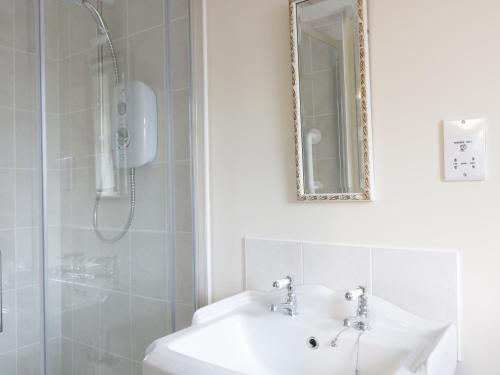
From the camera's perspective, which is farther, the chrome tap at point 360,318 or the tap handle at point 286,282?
the tap handle at point 286,282

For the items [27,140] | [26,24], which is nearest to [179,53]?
[26,24]

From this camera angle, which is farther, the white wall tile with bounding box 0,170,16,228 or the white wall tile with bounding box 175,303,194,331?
the white wall tile with bounding box 175,303,194,331

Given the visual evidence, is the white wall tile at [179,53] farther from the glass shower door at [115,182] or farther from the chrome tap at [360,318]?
the chrome tap at [360,318]

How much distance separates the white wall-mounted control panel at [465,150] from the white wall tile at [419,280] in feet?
0.74

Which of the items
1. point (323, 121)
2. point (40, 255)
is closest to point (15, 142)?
point (40, 255)

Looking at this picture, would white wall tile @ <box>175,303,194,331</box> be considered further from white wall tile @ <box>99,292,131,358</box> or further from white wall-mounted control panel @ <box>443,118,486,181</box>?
white wall-mounted control panel @ <box>443,118,486,181</box>

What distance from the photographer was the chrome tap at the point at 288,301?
132 cm

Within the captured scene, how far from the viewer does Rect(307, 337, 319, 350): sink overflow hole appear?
3.97 feet

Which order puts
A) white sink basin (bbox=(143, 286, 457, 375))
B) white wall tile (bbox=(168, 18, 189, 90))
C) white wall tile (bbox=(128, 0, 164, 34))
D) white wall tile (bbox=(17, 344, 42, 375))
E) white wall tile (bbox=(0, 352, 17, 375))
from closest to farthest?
white sink basin (bbox=(143, 286, 457, 375)) < white wall tile (bbox=(17, 344, 42, 375)) < white wall tile (bbox=(0, 352, 17, 375)) < white wall tile (bbox=(128, 0, 164, 34)) < white wall tile (bbox=(168, 18, 189, 90))

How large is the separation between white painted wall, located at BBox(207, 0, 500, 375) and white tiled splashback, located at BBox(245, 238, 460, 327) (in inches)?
1.2

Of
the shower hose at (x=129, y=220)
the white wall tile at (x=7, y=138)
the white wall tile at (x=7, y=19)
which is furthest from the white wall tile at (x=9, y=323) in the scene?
the white wall tile at (x=7, y=19)

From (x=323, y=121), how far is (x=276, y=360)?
77cm

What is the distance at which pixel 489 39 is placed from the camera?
1.10m

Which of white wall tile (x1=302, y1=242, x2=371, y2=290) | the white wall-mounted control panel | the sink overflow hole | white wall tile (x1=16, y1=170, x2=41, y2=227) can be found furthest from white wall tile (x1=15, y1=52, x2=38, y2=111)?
the white wall-mounted control panel
